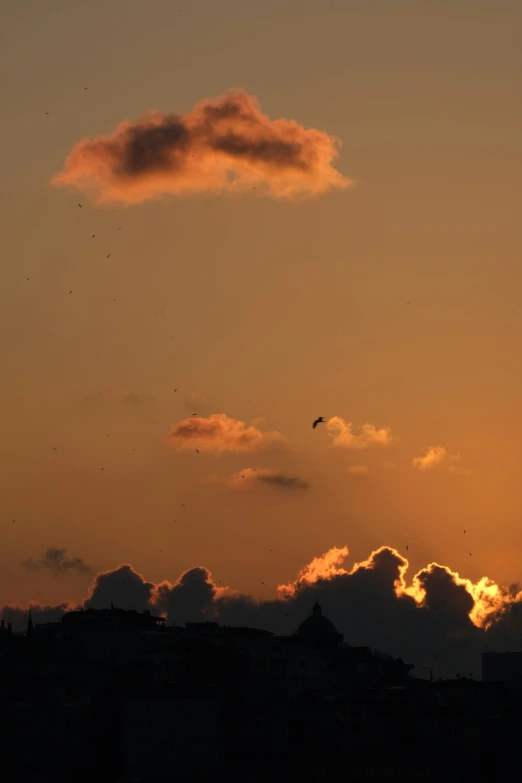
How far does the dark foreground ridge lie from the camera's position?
97.4 metres

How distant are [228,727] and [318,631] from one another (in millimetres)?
62848

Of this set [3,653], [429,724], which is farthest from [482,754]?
[3,653]

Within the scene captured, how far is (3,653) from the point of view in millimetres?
118500

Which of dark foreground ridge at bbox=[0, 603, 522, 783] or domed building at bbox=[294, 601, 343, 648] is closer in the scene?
Answer: dark foreground ridge at bbox=[0, 603, 522, 783]

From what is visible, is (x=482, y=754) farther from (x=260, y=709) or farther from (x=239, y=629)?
(x=239, y=629)

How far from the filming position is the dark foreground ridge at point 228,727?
97.4 m

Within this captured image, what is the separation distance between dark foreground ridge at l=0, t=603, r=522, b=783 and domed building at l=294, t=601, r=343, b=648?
4240 cm

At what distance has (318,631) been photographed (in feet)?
539

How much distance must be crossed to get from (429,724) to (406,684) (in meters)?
33.6

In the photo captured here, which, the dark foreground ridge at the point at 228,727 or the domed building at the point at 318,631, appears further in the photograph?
the domed building at the point at 318,631

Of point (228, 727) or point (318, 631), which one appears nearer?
point (228, 727)

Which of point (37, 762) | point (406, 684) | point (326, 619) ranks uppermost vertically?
point (326, 619)

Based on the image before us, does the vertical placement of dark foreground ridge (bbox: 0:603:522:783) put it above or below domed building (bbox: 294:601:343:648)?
below

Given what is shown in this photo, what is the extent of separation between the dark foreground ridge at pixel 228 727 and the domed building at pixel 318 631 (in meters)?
42.4
